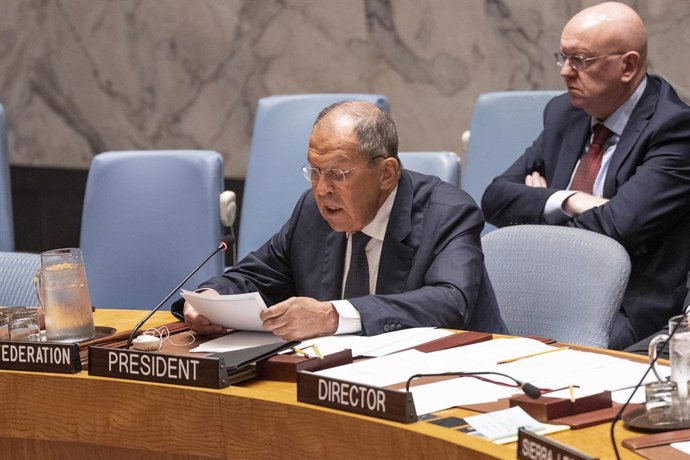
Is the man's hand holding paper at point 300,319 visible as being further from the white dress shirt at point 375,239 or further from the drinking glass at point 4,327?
the drinking glass at point 4,327

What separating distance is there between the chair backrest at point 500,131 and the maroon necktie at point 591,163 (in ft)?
1.34

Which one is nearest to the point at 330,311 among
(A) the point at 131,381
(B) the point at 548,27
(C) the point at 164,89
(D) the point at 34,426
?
(A) the point at 131,381

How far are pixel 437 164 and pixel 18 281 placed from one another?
4.32 feet

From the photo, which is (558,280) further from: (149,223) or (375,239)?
(149,223)

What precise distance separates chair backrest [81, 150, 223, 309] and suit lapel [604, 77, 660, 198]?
4.08 feet

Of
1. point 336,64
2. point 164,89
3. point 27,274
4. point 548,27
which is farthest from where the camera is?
point 164,89

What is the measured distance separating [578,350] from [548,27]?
109 inches

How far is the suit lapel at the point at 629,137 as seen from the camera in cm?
362

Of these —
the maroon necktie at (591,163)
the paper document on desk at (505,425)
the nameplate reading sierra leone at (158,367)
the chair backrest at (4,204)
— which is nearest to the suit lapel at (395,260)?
the nameplate reading sierra leone at (158,367)

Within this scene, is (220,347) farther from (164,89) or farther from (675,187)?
(164,89)

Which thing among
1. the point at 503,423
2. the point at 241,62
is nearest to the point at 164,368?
the point at 503,423

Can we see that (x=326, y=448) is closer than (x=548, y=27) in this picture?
Yes

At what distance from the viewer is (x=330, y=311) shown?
98.4 inches

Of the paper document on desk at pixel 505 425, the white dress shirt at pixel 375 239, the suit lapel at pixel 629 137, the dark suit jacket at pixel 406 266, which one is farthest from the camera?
the suit lapel at pixel 629 137
